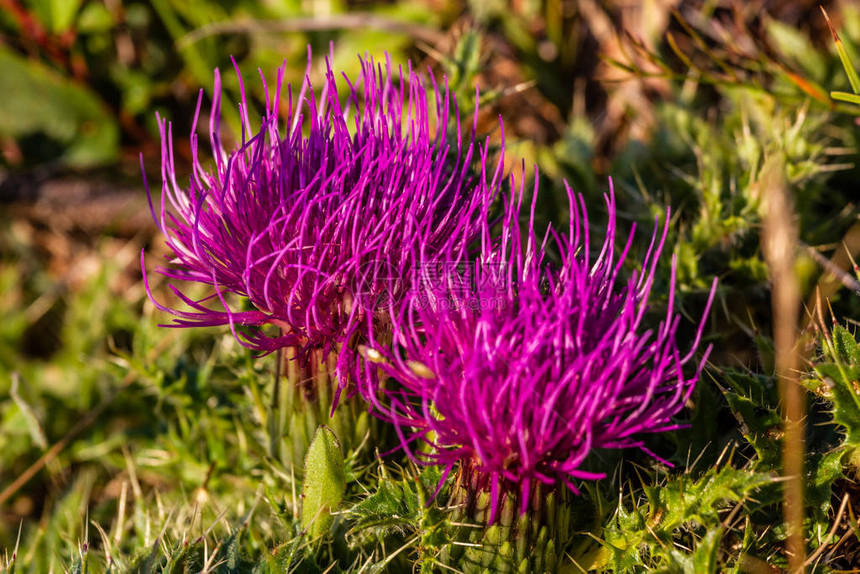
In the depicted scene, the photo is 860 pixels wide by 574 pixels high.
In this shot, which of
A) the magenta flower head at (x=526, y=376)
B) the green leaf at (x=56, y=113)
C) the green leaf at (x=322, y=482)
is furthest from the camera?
the green leaf at (x=56, y=113)

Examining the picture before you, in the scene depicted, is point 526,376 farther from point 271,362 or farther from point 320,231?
point 271,362

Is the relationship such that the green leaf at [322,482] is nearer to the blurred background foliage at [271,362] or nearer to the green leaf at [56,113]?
the blurred background foliage at [271,362]

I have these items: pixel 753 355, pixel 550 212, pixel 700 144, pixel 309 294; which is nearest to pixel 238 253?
pixel 309 294

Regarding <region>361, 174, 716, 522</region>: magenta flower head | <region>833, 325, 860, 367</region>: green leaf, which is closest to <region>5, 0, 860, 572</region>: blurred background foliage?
<region>833, 325, 860, 367</region>: green leaf

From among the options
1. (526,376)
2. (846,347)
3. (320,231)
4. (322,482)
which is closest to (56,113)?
(320,231)

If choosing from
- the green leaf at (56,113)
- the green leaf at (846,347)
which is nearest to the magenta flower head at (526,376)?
the green leaf at (846,347)

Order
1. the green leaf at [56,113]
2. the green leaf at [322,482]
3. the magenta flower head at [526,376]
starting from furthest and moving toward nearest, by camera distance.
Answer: the green leaf at [56,113] → the green leaf at [322,482] → the magenta flower head at [526,376]
